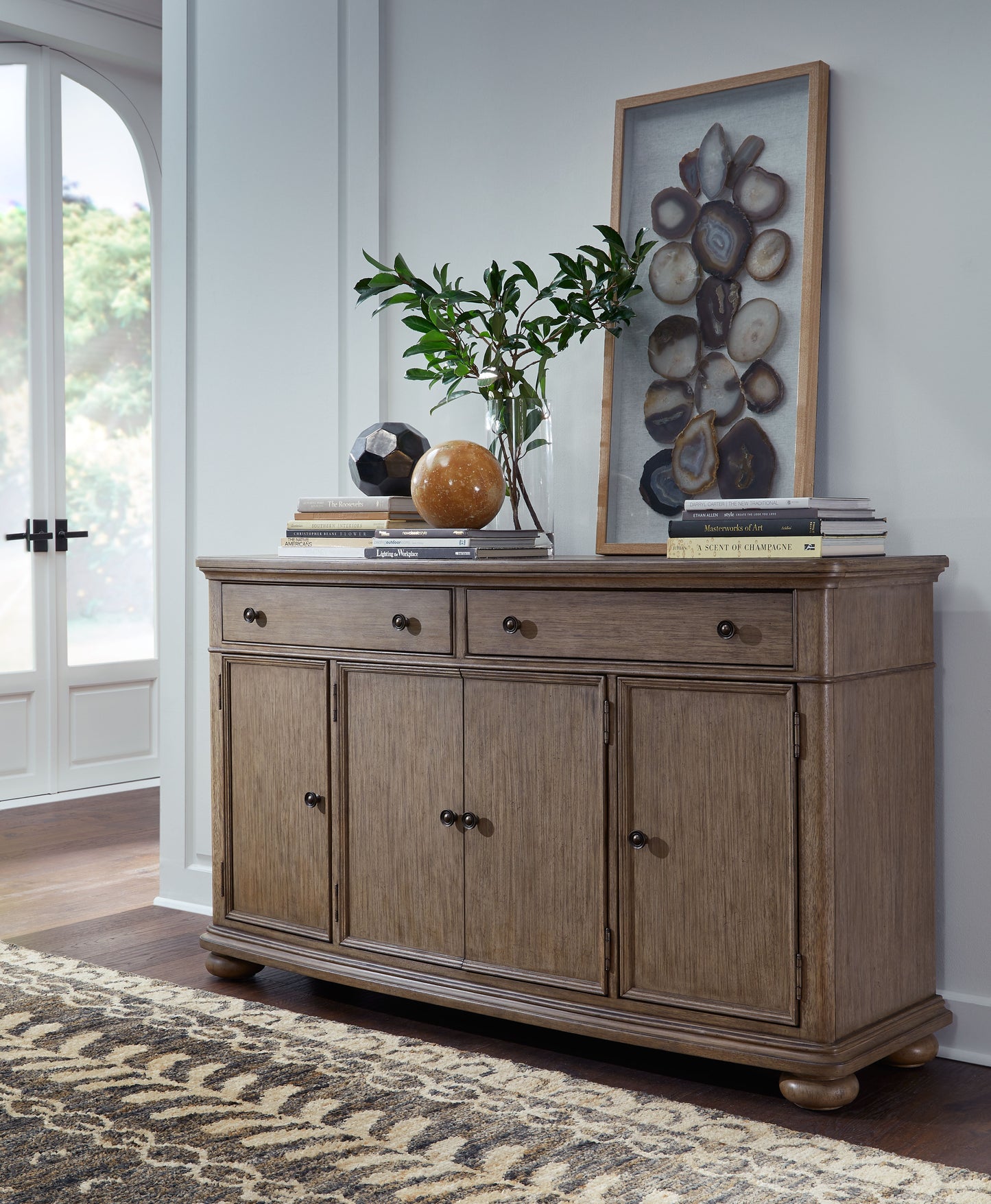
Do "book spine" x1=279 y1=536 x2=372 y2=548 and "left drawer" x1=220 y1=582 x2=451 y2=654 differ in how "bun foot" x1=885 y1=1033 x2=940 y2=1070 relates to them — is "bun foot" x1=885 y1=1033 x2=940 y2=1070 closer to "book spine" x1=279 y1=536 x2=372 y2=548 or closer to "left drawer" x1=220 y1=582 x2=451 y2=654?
"left drawer" x1=220 y1=582 x2=451 y2=654

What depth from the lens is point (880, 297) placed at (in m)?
2.48

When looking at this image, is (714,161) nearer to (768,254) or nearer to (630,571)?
(768,254)

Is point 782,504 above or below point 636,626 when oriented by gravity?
above

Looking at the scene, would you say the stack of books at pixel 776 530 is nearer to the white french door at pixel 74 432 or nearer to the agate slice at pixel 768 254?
the agate slice at pixel 768 254

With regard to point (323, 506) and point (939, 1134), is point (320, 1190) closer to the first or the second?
point (939, 1134)

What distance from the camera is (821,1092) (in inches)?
83.0

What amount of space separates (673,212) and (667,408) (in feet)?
1.29

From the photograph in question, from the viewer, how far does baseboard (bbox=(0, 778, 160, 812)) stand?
503 centimetres

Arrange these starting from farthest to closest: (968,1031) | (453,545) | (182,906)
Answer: (182,906) < (453,545) < (968,1031)

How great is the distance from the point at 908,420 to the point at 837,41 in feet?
2.39

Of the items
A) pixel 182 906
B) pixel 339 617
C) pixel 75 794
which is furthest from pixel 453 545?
pixel 75 794

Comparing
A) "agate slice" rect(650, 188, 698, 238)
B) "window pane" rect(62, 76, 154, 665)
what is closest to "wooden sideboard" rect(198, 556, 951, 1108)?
"agate slice" rect(650, 188, 698, 238)

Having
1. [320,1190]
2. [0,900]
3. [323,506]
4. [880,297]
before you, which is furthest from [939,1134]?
[0,900]

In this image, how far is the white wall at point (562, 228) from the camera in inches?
94.7
